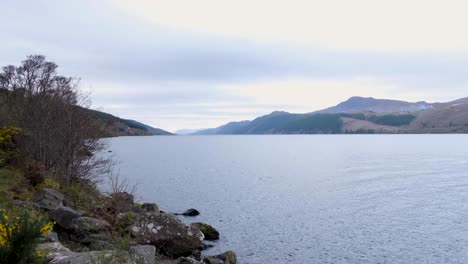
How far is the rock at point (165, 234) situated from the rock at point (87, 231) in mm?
1500

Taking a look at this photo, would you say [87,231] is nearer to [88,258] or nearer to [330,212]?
[88,258]

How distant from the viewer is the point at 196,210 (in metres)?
32.8

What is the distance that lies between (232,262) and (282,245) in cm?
472

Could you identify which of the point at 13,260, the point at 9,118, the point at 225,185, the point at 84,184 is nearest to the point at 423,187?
the point at 225,185

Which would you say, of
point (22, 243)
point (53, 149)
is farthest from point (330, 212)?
point (22, 243)

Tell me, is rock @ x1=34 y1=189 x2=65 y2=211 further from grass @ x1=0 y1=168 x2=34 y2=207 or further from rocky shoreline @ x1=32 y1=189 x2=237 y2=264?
grass @ x1=0 y1=168 x2=34 y2=207

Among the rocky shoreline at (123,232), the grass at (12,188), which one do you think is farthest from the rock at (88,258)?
the grass at (12,188)

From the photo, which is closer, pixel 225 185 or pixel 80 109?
pixel 80 109

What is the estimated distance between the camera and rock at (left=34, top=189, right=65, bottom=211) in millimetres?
15190

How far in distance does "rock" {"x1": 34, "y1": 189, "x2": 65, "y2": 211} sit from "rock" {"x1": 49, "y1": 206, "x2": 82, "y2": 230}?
0.91 m

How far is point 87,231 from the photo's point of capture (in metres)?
13.9

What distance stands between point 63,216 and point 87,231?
1.07 meters

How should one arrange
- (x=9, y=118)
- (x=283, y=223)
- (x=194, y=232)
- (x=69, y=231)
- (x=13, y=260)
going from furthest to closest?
(x=9, y=118), (x=283, y=223), (x=194, y=232), (x=69, y=231), (x=13, y=260)

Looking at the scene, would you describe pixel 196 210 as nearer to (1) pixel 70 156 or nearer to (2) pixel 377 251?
(1) pixel 70 156
